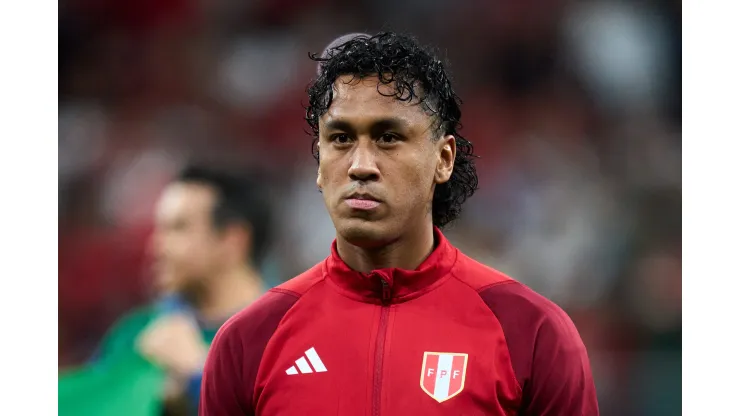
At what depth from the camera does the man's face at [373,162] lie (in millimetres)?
2123

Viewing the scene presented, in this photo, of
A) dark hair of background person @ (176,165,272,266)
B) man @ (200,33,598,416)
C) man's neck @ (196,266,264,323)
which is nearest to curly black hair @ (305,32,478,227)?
man @ (200,33,598,416)

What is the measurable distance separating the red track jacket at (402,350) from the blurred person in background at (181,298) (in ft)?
6.27

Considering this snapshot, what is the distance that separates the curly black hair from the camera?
2203 mm

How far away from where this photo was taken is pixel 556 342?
83.4 inches

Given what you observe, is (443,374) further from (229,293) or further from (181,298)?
(181,298)

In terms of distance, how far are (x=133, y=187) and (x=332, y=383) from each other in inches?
117

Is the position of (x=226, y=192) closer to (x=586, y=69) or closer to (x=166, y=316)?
(x=166, y=316)

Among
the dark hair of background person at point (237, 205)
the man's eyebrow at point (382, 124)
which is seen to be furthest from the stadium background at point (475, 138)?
the man's eyebrow at point (382, 124)

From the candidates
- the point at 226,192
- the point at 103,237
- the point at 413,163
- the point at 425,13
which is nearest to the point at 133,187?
the point at 103,237

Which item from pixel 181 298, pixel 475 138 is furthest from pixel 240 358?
pixel 475 138

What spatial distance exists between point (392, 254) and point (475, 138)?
110 inches

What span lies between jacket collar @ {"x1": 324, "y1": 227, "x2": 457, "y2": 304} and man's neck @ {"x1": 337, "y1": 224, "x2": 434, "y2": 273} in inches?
0.9

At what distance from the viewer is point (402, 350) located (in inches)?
83.4

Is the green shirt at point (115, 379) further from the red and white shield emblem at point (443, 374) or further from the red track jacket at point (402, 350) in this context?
the red and white shield emblem at point (443, 374)
